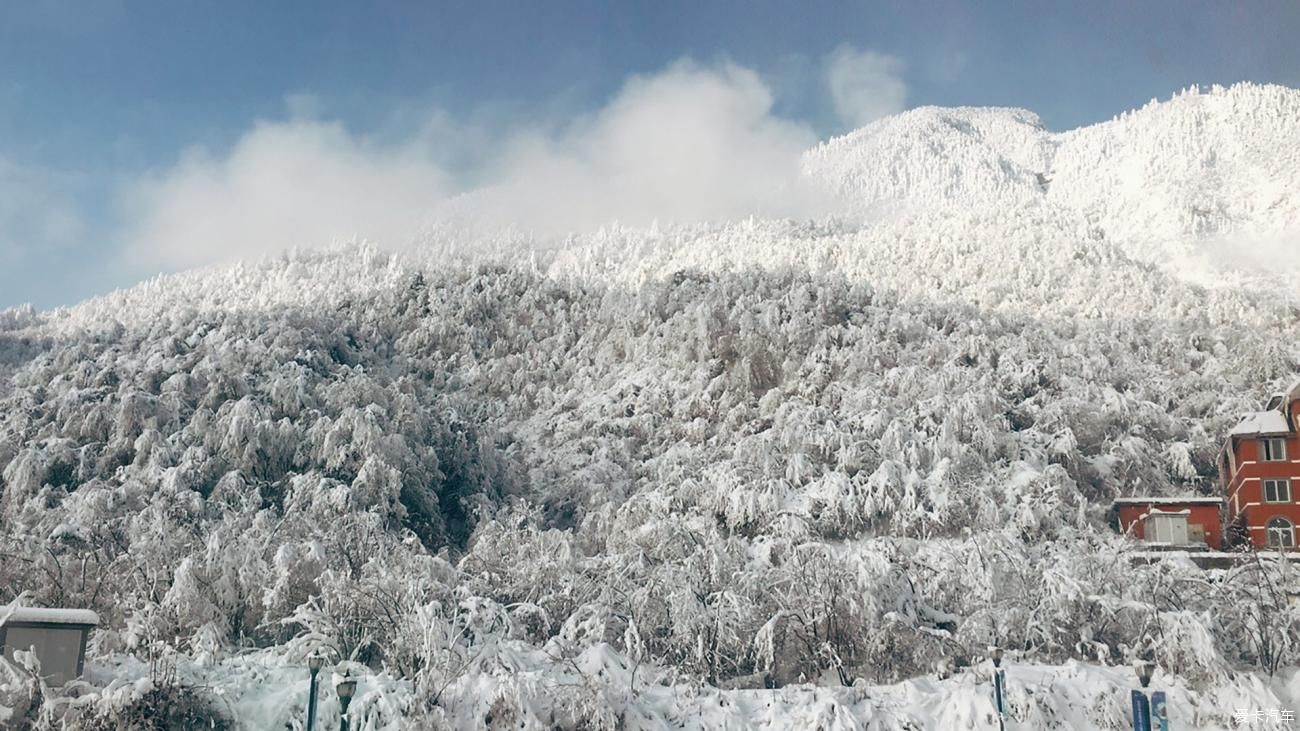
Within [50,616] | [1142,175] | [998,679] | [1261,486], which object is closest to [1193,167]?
[1142,175]

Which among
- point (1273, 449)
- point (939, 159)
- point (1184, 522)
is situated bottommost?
point (1184, 522)

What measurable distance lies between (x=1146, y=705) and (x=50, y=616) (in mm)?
18629

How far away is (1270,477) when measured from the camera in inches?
1299

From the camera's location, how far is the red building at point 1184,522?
1346 inches

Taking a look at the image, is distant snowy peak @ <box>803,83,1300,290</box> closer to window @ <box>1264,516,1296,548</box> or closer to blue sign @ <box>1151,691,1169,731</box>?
window @ <box>1264,516,1296,548</box>

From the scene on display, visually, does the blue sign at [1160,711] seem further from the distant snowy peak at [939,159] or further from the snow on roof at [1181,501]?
the distant snowy peak at [939,159]

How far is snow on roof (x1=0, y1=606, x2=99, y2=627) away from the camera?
18984 mm

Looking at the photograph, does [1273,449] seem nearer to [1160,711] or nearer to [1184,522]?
[1184,522]

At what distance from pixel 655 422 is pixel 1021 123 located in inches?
3580

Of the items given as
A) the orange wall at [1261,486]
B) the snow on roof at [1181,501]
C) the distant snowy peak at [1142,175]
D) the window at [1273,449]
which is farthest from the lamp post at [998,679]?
the distant snowy peak at [1142,175]

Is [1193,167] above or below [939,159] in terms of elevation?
below

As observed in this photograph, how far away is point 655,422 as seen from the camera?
50406 millimetres

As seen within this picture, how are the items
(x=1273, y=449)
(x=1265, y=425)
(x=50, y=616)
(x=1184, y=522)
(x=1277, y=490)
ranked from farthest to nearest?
1. (x=1184, y=522)
2. (x=1265, y=425)
3. (x=1273, y=449)
4. (x=1277, y=490)
5. (x=50, y=616)

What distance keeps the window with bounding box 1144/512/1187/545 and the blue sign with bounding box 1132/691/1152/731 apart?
19.0m
